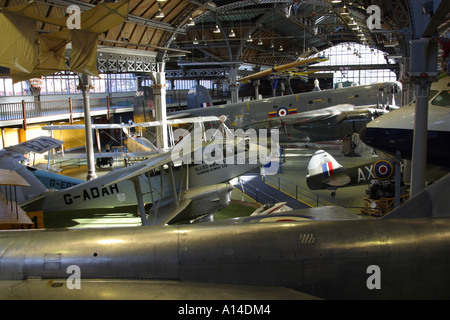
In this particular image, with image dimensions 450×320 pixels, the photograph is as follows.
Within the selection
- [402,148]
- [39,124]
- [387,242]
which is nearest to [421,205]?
[387,242]

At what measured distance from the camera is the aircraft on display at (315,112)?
19.6 metres

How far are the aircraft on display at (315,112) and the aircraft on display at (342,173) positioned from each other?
653 cm

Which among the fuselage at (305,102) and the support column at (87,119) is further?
the fuselage at (305,102)

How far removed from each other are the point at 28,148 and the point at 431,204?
42.7 ft

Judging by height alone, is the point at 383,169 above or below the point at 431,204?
below

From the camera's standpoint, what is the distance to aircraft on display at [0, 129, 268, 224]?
32.4 feet

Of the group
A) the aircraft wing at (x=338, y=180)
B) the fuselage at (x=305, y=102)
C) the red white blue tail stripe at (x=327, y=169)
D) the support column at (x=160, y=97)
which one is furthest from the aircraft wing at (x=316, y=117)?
the aircraft wing at (x=338, y=180)

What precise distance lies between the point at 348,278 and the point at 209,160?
6.79 m

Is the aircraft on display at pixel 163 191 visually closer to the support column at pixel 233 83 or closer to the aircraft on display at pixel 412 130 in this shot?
the aircraft on display at pixel 412 130

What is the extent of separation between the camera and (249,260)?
177 inches

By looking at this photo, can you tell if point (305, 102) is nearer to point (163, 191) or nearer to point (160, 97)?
point (160, 97)

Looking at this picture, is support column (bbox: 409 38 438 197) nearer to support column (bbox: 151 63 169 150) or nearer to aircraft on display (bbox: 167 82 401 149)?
aircraft on display (bbox: 167 82 401 149)

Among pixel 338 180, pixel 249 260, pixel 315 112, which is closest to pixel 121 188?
pixel 338 180
